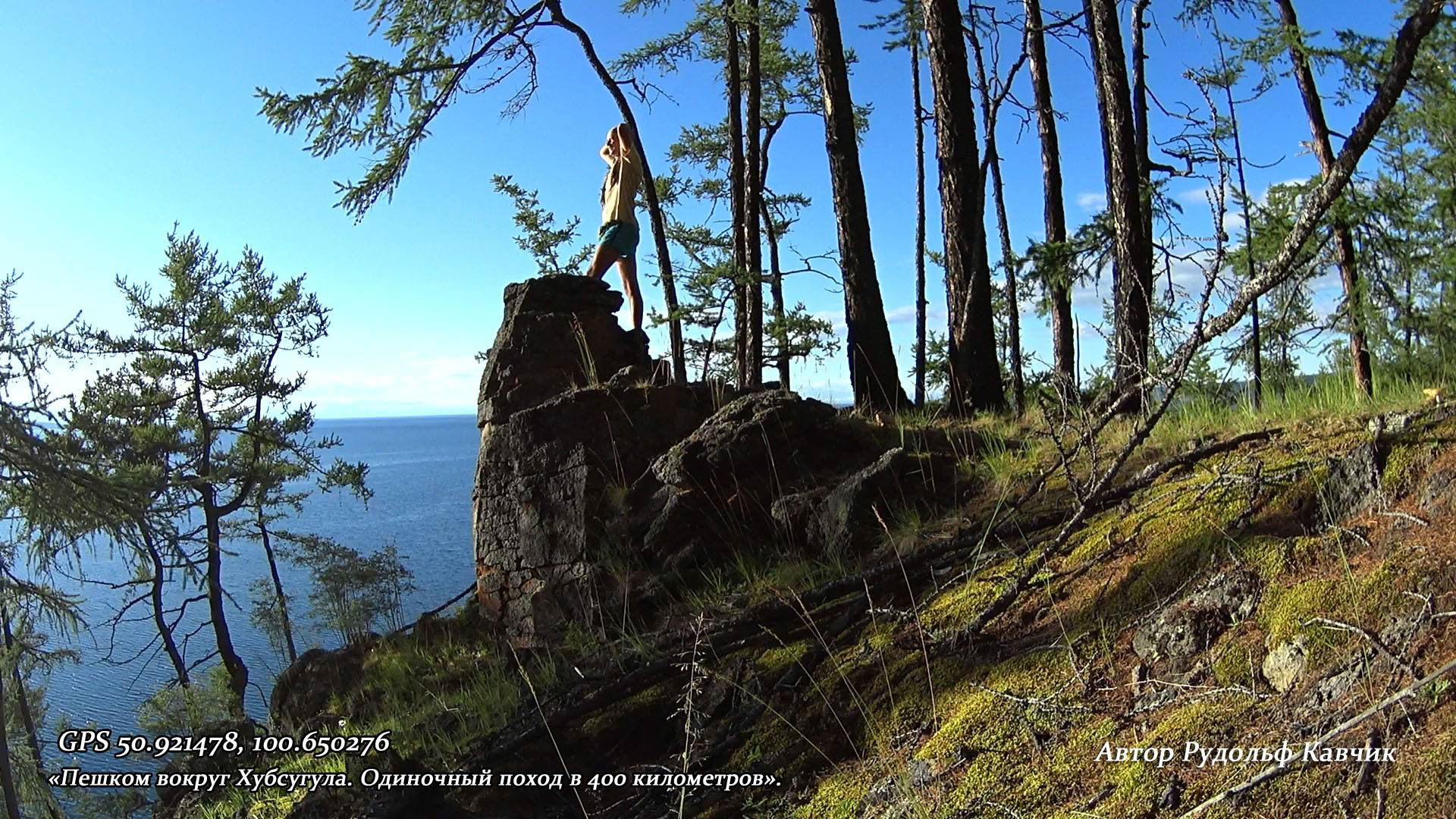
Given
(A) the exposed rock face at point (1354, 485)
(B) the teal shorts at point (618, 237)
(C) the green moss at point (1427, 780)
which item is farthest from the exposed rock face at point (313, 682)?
(C) the green moss at point (1427, 780)

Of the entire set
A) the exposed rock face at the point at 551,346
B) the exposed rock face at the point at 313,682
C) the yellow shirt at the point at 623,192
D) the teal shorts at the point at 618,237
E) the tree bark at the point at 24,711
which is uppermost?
the yellow shirt at the point at 623,192

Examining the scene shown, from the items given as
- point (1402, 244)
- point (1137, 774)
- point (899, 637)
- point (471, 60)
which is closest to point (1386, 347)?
A: point (1402, 244)

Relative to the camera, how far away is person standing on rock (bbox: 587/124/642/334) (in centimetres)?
930

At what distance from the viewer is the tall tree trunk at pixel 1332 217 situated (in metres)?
6.32

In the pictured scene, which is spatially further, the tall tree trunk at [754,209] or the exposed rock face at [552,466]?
the tall tree trunk at [754,209]

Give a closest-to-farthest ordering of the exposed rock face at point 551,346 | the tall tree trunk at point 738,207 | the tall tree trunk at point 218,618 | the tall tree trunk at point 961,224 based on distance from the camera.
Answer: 1. the exposed rock face at point 551,346
2. the tall tree trunk at point 961,224
3. the tall tree trunk at point 738,207
4. the tall tree trunk at point 218,618

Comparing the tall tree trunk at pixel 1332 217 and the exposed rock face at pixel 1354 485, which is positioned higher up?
the tall tree trunk at pixel 1332 217

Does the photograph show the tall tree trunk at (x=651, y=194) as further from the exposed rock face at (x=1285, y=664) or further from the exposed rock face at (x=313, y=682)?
the exposed rock face at (x=1285, y=664)

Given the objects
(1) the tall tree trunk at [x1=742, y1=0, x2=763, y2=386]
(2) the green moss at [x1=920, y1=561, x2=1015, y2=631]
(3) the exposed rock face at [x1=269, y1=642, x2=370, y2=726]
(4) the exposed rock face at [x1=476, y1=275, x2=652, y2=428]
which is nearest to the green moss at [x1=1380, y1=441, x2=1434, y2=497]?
(2) the green moss at [x1=920, y1=561, x2=1015, y2=631]

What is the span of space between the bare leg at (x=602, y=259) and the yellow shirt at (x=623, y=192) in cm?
31

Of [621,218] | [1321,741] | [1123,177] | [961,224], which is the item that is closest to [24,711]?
[621,218]

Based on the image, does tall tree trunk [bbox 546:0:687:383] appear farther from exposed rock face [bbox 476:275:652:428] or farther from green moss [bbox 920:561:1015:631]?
green moss [bbox 920:561:1015:631]

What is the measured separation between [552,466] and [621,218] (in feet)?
13.1

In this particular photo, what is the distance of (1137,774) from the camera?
2.22 m
